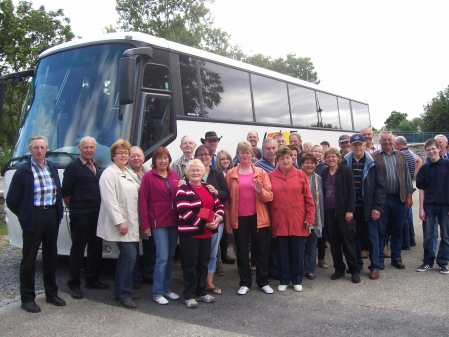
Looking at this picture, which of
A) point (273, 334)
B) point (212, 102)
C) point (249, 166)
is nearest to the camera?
point (273, 334)

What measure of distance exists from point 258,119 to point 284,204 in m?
4.18

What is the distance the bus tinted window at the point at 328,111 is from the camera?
522 inches

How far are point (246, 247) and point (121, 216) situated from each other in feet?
5.37

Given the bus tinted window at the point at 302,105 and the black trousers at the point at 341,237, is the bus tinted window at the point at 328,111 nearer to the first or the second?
the bus tinted window at the point at 302,105

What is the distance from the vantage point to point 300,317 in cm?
482

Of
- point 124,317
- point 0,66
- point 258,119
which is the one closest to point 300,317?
point 124,317

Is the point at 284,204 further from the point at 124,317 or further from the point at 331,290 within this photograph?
the point at 124,317

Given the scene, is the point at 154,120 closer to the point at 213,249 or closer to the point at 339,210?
the point at 213,249

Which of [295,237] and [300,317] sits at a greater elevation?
[295,237]

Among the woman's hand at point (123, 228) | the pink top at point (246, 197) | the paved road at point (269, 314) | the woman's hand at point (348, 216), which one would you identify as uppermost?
the pink top at point (246, 197)

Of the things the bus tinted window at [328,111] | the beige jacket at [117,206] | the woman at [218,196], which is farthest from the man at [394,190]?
the bus tinted window at [328,111]

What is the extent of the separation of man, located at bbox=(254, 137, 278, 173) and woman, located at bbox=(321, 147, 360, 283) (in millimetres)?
781

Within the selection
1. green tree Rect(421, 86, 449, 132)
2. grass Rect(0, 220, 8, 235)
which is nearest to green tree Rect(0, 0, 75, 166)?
grass Rect(0, 220, 8, 235)

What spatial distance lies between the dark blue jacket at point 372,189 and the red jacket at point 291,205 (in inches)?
40.5
